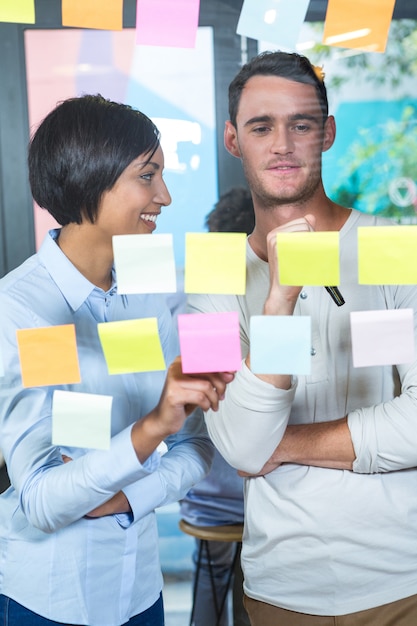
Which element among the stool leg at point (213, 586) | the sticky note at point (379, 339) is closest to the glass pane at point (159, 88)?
the sticky note at point (379, 339)

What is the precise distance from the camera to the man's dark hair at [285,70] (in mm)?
1373

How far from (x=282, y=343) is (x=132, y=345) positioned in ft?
0.73

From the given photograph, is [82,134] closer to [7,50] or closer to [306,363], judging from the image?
[7,50]

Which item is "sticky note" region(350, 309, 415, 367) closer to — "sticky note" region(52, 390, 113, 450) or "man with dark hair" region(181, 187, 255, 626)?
"sticky note" region(52, 390, 113, 450)

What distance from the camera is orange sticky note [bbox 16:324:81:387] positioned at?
123 centimetres

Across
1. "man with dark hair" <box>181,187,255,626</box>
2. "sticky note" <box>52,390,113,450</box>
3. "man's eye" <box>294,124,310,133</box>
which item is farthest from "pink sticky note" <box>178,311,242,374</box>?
"man with dark hair" <box>181,187,255,626</box>

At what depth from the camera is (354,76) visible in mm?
1604

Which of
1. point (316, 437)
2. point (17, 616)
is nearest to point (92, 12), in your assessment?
point (316, 437)

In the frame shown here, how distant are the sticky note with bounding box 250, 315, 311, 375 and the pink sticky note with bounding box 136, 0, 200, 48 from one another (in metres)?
0.47

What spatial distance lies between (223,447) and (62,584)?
343 mm

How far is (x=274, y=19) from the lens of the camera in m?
1.25

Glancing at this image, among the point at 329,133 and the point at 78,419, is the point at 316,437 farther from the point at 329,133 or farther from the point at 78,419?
the point at 329,133

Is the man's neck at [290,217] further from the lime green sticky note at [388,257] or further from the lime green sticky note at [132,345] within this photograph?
the lime green sticky note at [132,345]

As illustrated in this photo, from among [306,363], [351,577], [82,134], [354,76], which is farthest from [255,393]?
[354,76]
